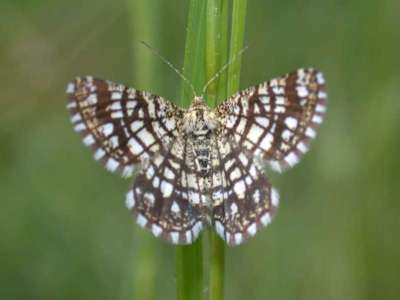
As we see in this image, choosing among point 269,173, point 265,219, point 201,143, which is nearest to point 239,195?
point 265,219

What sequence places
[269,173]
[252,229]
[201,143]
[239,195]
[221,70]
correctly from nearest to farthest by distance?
[221,70], [252,229], [239,195], [201,143], [269,173]

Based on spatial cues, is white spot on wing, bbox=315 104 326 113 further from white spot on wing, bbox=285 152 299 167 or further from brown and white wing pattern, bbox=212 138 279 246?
brown and white wing pattern, bbox=212 138 279 246

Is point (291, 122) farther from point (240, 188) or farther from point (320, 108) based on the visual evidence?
point (240, 188)

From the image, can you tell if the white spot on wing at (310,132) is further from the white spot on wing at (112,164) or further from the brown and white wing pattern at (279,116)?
the white spot on wing at (112,164)

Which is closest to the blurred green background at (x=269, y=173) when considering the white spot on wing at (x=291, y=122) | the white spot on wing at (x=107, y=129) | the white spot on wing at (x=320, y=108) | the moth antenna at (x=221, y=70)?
the white spot on wing at (x=107, y=129)

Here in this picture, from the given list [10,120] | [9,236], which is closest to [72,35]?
[10,120]

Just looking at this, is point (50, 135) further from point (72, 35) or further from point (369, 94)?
point (369, 94)

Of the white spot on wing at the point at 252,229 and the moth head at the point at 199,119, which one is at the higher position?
the moth head at the point at 199,119
